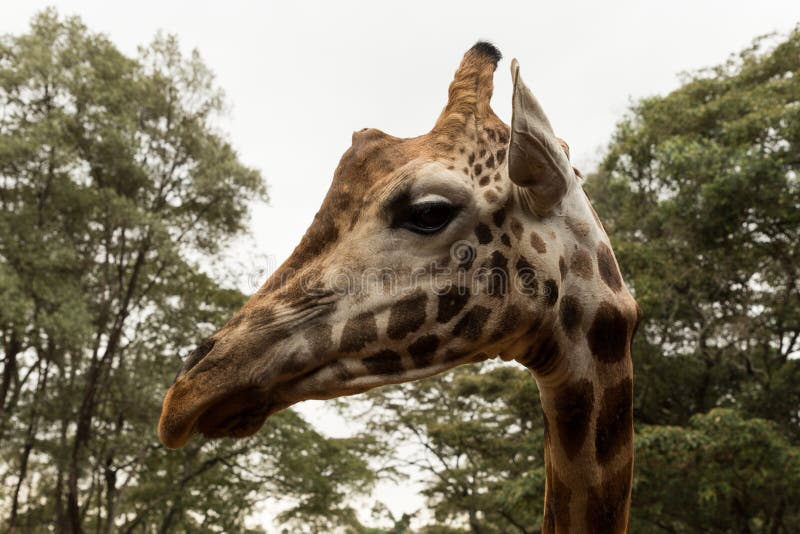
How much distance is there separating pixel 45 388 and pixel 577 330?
1719cm

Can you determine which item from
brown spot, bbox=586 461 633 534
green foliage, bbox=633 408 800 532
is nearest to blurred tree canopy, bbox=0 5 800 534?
green foliage, bbox=633 408 800 532

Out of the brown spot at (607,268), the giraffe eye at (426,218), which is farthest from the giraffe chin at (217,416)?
the brown spot at (607,268)

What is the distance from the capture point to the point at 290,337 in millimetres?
1706

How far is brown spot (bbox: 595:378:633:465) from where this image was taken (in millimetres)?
2020

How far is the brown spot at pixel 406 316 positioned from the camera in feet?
5.82

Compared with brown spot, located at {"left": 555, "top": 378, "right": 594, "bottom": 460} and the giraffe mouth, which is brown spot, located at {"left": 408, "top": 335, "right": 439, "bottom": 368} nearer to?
the giraffe mouth

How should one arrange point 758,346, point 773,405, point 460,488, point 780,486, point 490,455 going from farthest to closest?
point 460,488
point 490,455
point 758,346
point 773,405
point 780,486

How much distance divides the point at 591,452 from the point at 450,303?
2.11ft

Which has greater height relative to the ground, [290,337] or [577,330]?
[577,330]

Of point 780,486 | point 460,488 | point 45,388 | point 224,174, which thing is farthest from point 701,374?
point 45,388

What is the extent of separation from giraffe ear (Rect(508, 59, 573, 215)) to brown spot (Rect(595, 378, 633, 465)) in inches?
23.6

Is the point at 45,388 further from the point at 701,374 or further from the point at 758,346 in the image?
the point at 758,346

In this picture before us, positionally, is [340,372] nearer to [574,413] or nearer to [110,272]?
[574,413]

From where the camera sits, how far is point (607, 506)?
6.58 ft
